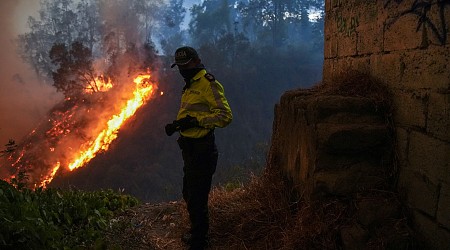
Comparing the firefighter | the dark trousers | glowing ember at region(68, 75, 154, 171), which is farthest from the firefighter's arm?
glowing ember at region(68, 75, 154, 171)

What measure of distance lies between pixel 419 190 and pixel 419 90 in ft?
2.55

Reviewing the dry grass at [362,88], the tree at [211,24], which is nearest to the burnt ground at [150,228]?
the dry grass at [362,88]

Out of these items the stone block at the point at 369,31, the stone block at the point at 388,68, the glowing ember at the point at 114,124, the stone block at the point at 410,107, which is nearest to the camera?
the stone block at the point at 410,107

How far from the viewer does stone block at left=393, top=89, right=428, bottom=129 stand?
2.95 metres

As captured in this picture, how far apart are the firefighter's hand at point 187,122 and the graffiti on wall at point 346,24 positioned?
6.34ft

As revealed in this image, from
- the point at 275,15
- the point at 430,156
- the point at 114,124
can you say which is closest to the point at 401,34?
the point at 430,156

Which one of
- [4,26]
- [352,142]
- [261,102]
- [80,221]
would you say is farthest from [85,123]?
[352,142]

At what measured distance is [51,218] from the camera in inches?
174

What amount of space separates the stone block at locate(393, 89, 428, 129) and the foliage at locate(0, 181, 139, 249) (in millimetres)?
3107

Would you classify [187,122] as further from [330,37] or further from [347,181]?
[330,37]

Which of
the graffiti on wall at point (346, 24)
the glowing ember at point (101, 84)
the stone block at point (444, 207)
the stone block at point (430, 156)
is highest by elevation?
the graffiti on wall at point (346, 24)

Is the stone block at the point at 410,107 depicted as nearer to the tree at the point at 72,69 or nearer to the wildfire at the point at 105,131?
the wildfire at the point at 105,131

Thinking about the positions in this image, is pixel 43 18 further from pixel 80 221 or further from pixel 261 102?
pixel 80 221

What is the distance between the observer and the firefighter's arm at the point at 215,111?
3.83m
